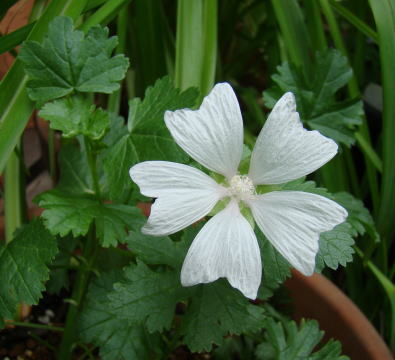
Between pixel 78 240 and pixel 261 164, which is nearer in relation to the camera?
pixel 261 164

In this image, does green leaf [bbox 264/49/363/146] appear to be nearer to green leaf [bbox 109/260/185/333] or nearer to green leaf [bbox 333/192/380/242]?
green leaf [bbox 333/192/380/242]

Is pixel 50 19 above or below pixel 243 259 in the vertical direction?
above

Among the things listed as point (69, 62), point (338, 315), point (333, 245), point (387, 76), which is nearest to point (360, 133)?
point (387, 76)

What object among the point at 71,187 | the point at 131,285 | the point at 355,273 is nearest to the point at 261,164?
the point at 131,285

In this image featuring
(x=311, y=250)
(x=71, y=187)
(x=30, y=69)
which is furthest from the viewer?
(x=71, y=187)

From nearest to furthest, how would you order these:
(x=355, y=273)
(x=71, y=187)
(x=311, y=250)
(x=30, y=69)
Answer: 1. (x=311, y=250)
2. (x=30, y=69)
3. (x=71, y=187)
4. (x=355, y=273)

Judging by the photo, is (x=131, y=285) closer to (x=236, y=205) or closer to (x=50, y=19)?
(x=236, y=205)

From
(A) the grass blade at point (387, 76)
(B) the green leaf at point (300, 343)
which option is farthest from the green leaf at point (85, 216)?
(A) the grass blade at point (387, 76)

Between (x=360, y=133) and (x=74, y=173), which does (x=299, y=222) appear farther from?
(x=360, y=133)
